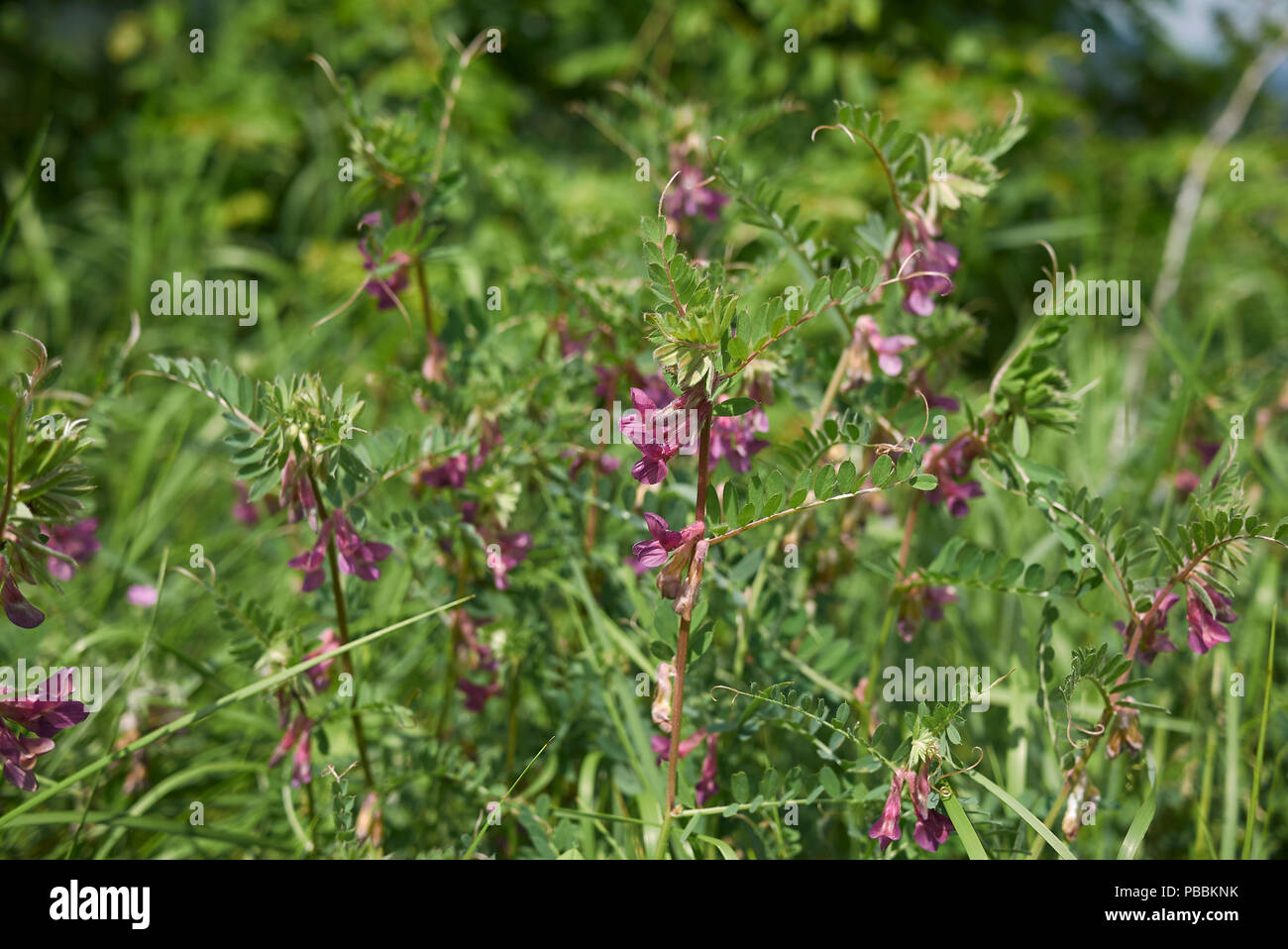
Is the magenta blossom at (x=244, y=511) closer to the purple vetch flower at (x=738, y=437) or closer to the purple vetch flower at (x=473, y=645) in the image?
the purple vetch flower at (x=473, y=645)

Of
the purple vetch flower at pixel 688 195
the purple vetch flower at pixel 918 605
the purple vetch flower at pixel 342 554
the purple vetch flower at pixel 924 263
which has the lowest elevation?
the purple vetch flower at pixel 918 605

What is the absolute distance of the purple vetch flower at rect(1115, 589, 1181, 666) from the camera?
1102mm

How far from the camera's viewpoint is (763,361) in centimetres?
116

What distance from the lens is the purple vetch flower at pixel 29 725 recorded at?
953mm

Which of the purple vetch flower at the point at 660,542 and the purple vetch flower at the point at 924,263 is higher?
the purple vetch flower at the point at 924,263

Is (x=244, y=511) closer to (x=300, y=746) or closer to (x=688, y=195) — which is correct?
(x=300, y=746)

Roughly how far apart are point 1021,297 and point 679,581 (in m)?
2.89

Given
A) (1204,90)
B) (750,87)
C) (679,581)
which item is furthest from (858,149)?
(679,581)

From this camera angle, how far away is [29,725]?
99 cm

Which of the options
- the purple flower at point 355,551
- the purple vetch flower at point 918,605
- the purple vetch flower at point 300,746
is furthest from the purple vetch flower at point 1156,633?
the purple vetch flower at point 300,746

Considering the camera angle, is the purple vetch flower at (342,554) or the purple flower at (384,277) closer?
the purple vetch flower at (342,554)

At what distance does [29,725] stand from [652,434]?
0.72m

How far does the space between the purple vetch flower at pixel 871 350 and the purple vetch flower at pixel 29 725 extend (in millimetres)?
983
